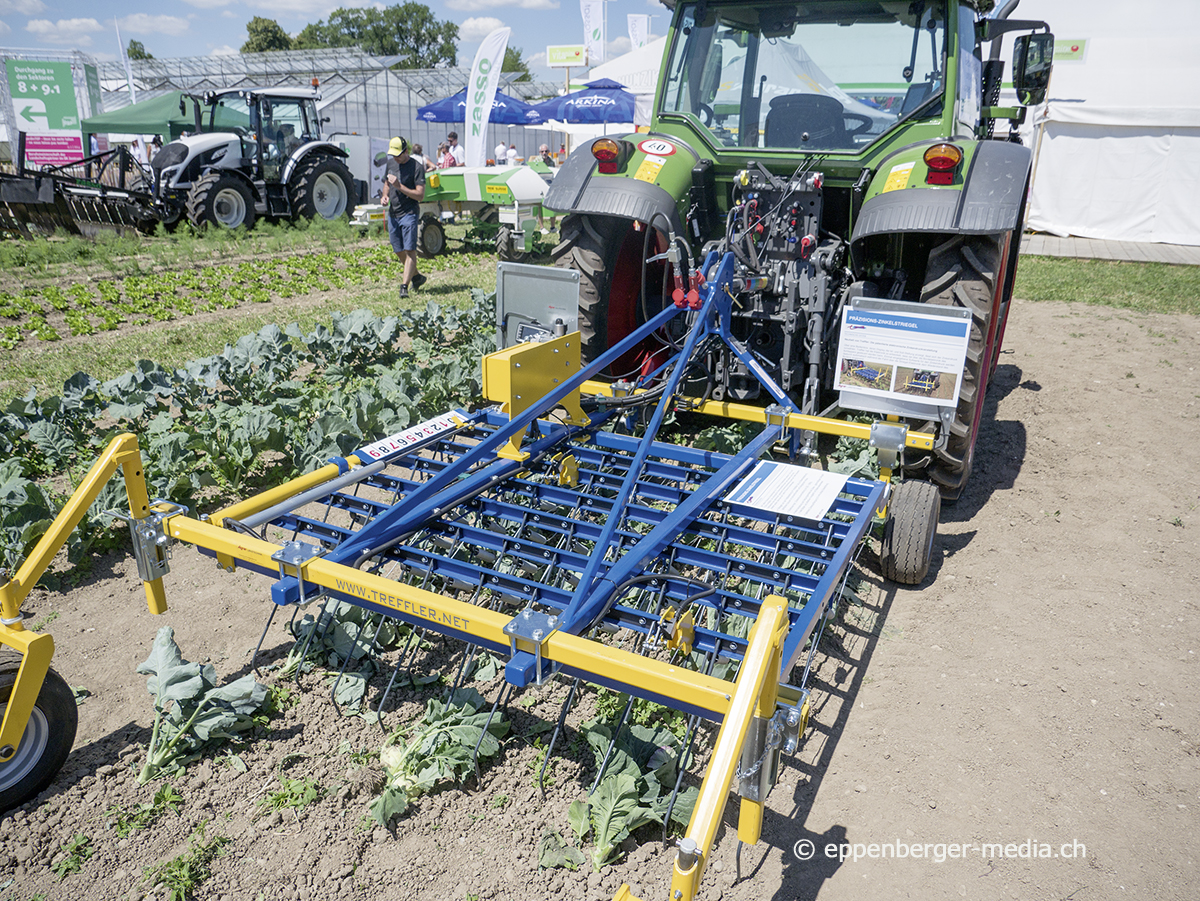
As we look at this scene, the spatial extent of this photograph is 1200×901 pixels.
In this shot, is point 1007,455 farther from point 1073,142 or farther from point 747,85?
point 1073,142

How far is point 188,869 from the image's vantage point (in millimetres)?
2027

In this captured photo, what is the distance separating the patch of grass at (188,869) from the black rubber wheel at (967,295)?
9.64ft

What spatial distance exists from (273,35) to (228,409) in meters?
65.4

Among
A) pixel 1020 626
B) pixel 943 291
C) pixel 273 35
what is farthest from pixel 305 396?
pixel 273 35

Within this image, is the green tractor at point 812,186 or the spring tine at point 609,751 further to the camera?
the green tractor at point 812,186

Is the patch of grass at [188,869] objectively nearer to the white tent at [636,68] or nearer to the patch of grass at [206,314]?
the patch of grass at [206,314]

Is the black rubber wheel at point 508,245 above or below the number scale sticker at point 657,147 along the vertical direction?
below

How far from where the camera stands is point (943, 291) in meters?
3.50

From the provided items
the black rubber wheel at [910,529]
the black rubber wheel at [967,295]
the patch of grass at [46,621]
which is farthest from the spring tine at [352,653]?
the black rubber wheel at [967,295]

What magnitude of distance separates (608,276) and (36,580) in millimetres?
2808

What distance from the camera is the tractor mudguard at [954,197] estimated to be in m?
3.30

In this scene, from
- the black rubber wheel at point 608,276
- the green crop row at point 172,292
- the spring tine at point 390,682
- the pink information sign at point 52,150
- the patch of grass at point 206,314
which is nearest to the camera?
the spring tine at point 390,682

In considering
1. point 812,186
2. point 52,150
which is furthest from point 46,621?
point 52,150

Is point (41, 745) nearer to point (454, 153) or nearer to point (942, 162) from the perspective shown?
point (942, 162)
